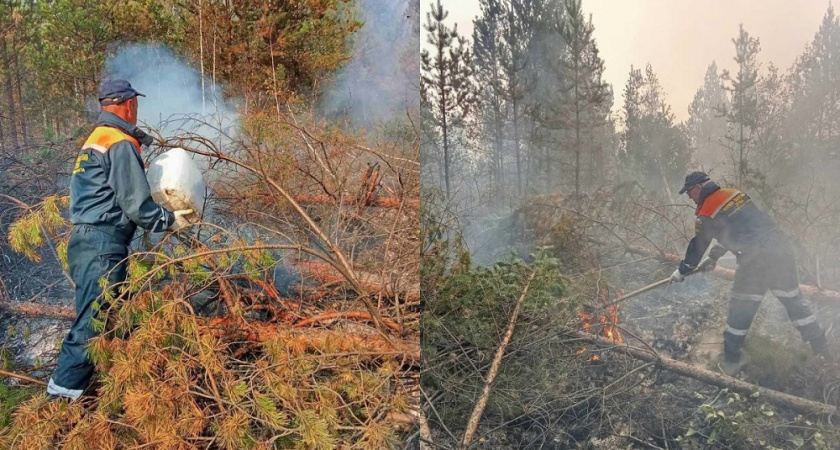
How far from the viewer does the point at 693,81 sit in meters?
2.81

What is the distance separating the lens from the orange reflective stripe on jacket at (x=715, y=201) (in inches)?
107

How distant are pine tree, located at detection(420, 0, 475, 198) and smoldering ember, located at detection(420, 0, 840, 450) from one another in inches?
0.4

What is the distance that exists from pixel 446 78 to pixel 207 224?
1408 millimetres

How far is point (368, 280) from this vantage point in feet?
13.0

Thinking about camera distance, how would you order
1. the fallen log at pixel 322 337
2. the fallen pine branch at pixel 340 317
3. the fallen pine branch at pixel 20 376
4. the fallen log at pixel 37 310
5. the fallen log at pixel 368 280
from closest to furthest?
the fallen pine branch at pixel 20 376 < the fallen log at pixel 322 337 < the fallen pine branch at pixel 340 317 < the fallen log at pixel 37 310 < the fallen log at pixel 368 280

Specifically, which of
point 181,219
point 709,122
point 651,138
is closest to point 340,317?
point 181,219

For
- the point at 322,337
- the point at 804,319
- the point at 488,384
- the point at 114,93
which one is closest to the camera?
the point at 804,319

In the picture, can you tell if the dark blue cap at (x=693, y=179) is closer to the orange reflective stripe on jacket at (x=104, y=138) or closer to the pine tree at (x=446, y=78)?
the pine tree at (x=446, y=78)

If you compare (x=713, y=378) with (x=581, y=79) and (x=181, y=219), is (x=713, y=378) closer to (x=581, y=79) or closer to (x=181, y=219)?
(x=581, y=79)

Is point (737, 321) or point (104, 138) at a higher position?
point (104, 138)

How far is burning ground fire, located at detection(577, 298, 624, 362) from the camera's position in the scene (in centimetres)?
299

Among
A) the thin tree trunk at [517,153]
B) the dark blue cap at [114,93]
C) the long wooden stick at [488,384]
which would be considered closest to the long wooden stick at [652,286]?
the long wooden stick at [488,384]

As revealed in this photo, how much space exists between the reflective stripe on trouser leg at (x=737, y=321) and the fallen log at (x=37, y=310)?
3514mm

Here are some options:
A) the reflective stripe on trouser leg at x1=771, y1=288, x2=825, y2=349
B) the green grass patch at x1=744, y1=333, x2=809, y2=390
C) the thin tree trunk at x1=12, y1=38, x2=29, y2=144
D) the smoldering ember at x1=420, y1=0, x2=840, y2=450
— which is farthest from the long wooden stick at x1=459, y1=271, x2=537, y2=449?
the thin tree trunk at x1=12, y1=38, x2=29, y2=144
